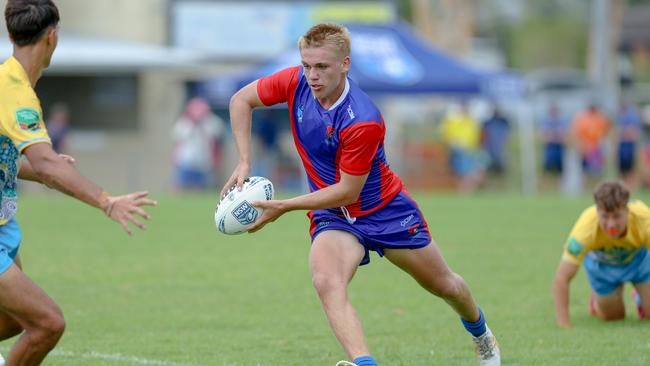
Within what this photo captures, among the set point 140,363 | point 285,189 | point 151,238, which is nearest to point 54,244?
point 151,238

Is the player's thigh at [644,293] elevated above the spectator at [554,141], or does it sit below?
above

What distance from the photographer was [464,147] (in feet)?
91.6

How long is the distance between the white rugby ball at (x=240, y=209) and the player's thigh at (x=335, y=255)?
1.37ft

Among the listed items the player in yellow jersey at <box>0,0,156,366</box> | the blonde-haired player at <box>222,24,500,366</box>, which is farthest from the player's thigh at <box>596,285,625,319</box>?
the player in yellow jersey at <box>0,0,156,366</box>

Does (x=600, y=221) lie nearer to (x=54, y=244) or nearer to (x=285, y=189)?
A: (x=54, y=244)

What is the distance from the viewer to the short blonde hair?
6449 millimetres

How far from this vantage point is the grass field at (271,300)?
8180mm

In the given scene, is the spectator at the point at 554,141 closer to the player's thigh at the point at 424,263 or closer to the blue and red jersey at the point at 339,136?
the player's thigh at the point at 424,263

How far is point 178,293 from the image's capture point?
444 inches

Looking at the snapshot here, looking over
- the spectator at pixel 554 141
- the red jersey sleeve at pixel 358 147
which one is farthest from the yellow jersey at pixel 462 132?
the red jersey sleeve at pixel 358 147

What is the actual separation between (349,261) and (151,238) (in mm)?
10265

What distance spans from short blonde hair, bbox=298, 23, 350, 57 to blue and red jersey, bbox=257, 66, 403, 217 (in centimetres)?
31

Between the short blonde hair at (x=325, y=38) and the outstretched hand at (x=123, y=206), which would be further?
the short blonde hair at (x=325, y=38)

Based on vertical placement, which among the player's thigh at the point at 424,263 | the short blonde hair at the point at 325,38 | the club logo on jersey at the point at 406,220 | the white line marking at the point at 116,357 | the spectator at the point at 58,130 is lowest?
the spectator at the point at 58,130
